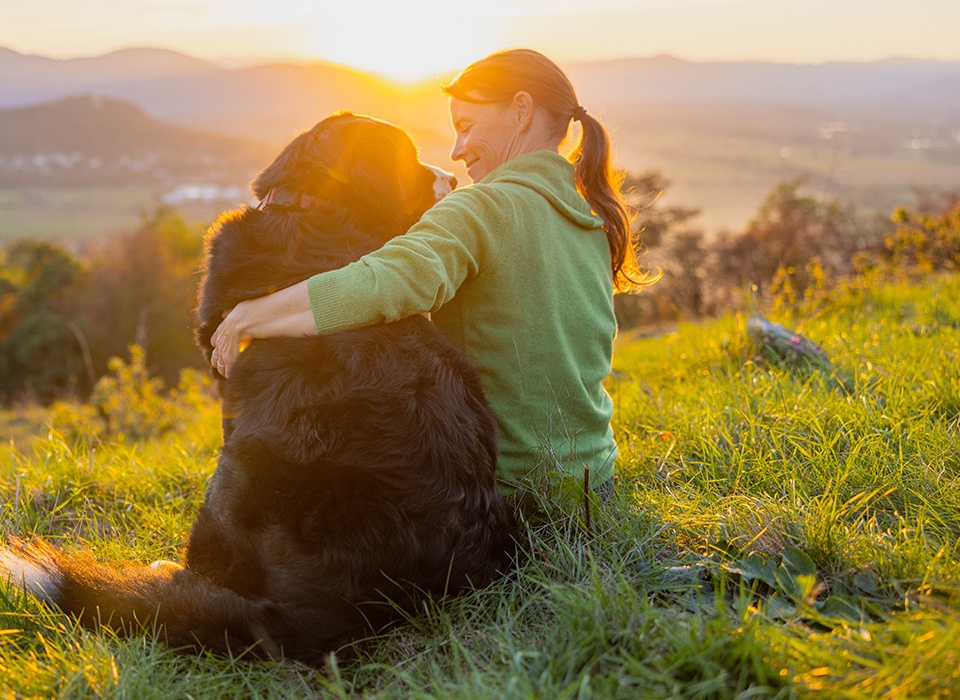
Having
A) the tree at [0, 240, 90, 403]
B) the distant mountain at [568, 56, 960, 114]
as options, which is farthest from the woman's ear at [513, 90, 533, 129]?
the distant mountain at [568, 56, 960, 114]

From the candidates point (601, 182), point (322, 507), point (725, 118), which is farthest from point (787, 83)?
point (322, 507)

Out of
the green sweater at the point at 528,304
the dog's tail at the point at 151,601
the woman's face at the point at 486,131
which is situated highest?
the woman's face at the point at 486,131

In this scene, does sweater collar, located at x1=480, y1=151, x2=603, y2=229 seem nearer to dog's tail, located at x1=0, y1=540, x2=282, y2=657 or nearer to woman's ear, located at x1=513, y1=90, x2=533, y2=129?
woman's ear, located at x1=513, y1=90, x2=533, y2=129

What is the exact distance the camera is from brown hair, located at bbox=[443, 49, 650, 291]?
2.50m

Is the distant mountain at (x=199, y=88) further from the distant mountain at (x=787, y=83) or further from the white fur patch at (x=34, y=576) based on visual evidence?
the white fur patch at (x=34, y=576)

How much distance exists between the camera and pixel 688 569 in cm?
195

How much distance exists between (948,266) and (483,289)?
5.95m

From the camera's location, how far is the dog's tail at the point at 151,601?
187 centimetres

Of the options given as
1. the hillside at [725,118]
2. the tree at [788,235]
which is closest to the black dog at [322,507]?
the hillside at [725,118]

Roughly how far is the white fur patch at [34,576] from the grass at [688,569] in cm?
4

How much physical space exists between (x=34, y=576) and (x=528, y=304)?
175 centimetres

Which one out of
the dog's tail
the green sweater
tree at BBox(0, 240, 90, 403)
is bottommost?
tree at BBox(0, 240, 90, 403)

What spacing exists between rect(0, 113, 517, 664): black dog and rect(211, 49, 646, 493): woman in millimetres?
145

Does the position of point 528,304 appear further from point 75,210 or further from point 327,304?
point 75,210
